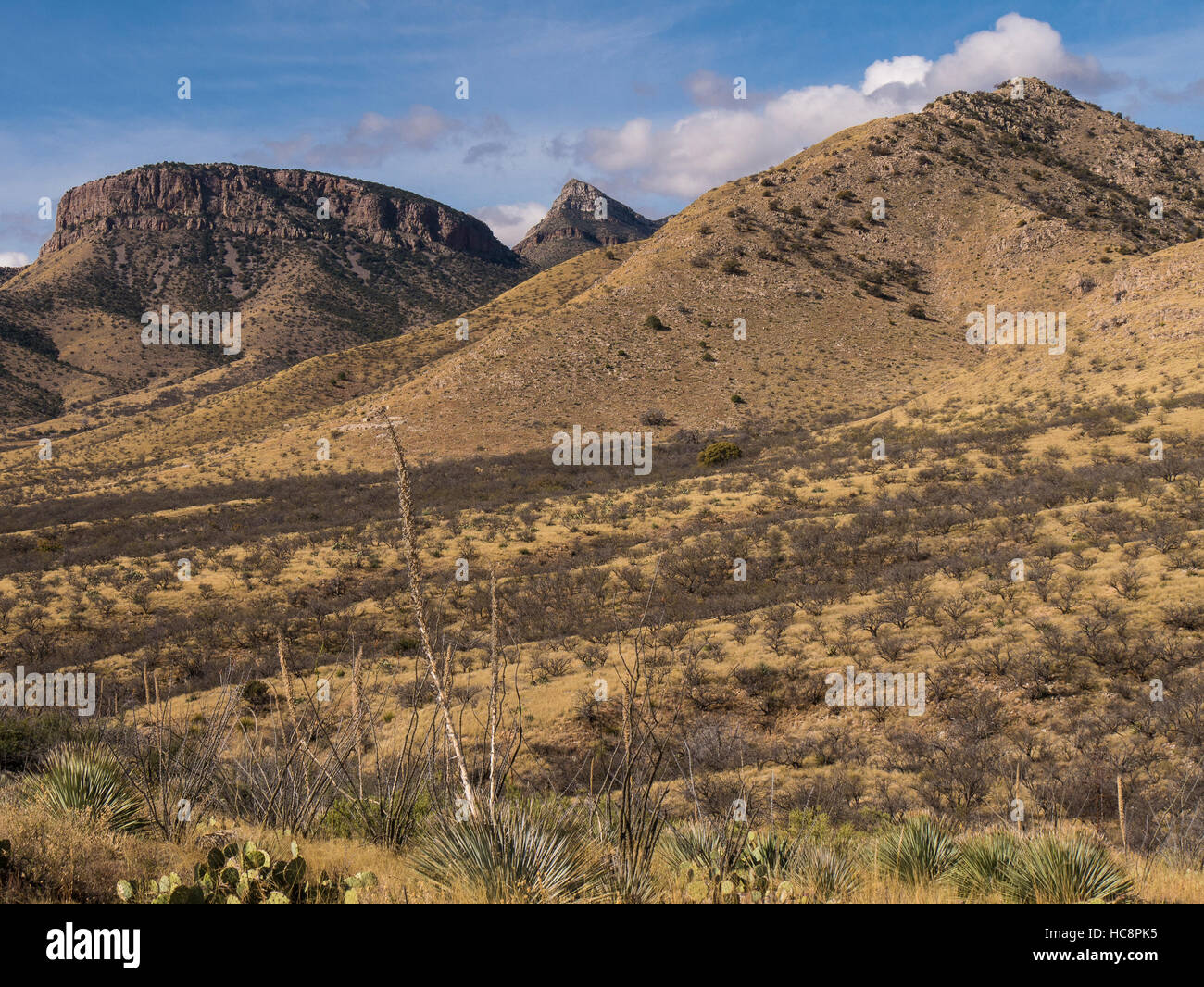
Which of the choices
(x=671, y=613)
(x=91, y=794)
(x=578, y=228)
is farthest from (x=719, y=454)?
(x=578, y=228)

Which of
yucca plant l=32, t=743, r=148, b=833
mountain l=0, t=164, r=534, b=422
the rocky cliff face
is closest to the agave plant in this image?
yucca plant l=32, t=743, r=148, b=833

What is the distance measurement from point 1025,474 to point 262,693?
23.7m

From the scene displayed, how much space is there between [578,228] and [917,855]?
580ft

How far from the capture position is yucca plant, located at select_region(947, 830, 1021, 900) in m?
4.82

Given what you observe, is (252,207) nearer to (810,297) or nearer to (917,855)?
(810,297)

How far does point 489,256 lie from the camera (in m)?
154

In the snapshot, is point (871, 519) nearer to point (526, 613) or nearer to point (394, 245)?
point (526, 613)

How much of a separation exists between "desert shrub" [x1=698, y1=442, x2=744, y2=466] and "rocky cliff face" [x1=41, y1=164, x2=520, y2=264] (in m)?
120

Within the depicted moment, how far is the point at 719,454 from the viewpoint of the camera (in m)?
35.8

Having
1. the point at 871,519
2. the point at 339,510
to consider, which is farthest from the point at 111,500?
the point at 871,519

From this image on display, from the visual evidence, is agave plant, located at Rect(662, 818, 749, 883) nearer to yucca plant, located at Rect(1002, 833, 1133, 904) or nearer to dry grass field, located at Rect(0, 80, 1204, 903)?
dry grass field, located at Rect(0, 80, 1204, 903)

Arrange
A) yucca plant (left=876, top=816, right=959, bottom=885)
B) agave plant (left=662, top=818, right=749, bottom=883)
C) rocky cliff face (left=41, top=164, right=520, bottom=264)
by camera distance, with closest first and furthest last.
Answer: agave plant (left=662, top=818, right=749, bottom=883), yucca plant (left=876, top=816, right=959, bottom=885), rocky cliff face (left=41, top=164, right=520, bottom=264)

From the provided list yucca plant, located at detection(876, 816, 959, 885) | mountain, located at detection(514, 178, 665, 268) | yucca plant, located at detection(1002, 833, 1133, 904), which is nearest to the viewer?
yucca plant, located at detection(1002, 833, 1133, 904)

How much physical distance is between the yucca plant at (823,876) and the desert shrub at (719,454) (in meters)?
31.1
